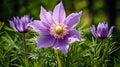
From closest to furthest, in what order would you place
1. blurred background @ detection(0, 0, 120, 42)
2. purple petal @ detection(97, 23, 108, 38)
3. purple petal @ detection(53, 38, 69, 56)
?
purple petal @ detection(53, 38, 69, 56)
purple petal @ detection(97, 23, 108, 38)
blurred background @ detection(0, 0, 120, 42)

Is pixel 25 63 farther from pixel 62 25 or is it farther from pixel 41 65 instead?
pixel 62 25

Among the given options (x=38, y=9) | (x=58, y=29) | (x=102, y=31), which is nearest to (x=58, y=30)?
(x=58, y=29)

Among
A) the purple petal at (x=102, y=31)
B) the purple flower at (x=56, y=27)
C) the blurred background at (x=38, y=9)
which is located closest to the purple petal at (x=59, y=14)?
the purple flower at (x=56, y=27)

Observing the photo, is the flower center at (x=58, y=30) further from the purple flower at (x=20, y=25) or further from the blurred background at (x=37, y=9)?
the blurred background at (x=37, y=9)

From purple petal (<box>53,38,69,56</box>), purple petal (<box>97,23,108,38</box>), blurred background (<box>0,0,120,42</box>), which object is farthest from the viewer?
blurred background (<box>0,0,120,42</box>)

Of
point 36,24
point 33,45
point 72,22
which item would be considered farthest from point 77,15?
point 33,45

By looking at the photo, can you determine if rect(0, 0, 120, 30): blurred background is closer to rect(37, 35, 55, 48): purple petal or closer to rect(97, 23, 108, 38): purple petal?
rect(97, 23, 108, 38): purple petal

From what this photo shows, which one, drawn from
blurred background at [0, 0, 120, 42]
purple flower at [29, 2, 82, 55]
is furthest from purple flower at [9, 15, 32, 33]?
blurred background at [0, 0, 120, 42]
